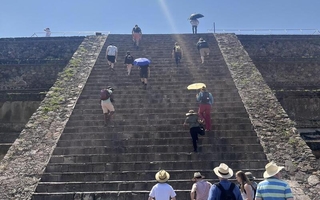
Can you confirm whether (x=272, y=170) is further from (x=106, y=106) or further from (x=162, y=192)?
(x=106, y=106)

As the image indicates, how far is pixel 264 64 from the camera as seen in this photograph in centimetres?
1797

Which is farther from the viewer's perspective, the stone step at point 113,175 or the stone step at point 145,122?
the stone step at point 145,122

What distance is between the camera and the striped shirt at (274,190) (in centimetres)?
475

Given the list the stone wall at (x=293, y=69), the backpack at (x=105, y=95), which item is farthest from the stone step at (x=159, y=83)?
the backpack at (x=105, y=95)

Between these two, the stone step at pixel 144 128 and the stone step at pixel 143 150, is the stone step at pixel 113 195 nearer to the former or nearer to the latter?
the stone step at pixel 143 150

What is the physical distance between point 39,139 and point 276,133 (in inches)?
256

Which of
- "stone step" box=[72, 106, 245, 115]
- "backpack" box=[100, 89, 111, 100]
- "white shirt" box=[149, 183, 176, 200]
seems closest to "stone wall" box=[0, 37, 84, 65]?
"stone step" box=[72, 106, 245, 115]

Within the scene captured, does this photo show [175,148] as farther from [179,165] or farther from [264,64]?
[264,64]

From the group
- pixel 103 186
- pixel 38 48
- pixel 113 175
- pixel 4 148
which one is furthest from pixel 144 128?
pixel 38 48

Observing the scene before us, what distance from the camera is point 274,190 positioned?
15.6 ft

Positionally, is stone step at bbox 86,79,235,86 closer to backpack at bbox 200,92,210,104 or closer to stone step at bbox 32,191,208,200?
backpack at bbox 200,92,210,104

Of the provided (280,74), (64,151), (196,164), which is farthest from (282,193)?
(280,74)

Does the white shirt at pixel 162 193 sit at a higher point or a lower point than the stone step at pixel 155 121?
lower

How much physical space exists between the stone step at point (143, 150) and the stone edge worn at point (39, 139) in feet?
1.57
